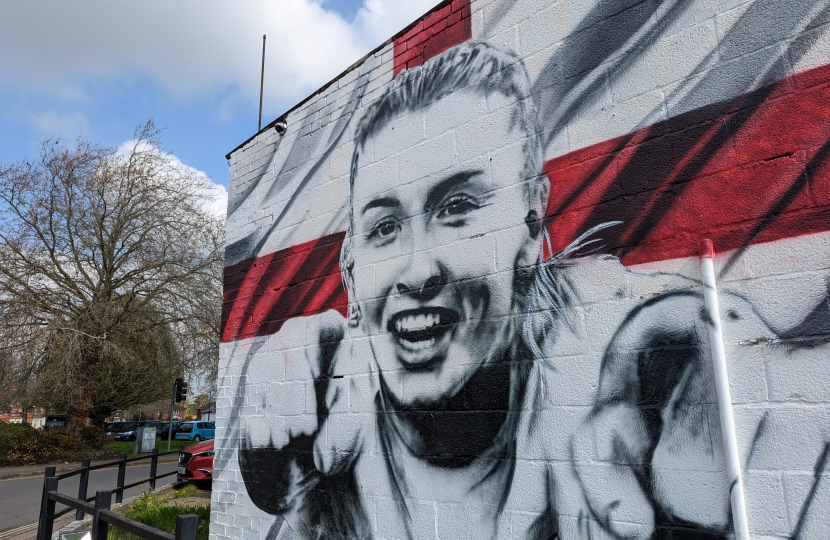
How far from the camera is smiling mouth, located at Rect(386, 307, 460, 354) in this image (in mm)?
3527

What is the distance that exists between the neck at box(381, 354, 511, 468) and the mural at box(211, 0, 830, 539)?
14 mm

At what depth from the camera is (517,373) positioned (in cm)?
313

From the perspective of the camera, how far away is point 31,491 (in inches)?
502

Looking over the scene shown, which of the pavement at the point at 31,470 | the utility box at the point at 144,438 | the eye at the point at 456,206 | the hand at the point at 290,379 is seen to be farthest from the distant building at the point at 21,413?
the eye at the point at 456,206

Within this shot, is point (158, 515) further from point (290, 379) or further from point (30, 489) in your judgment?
point (30, 489)

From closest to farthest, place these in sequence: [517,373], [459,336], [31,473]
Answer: [517,373], [459,336], [31,473]

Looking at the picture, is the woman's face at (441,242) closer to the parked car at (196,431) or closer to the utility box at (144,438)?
the utility box at (144,438)

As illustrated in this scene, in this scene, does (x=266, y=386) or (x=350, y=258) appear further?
(x=266, y=386)

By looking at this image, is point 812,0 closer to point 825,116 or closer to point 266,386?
point 825,116

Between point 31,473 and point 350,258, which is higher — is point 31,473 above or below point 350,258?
below

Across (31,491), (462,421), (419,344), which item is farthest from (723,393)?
(31,491)

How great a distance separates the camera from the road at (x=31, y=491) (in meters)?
9.71

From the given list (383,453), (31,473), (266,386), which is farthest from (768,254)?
(31,473)

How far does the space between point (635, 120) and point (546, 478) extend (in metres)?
1.85
